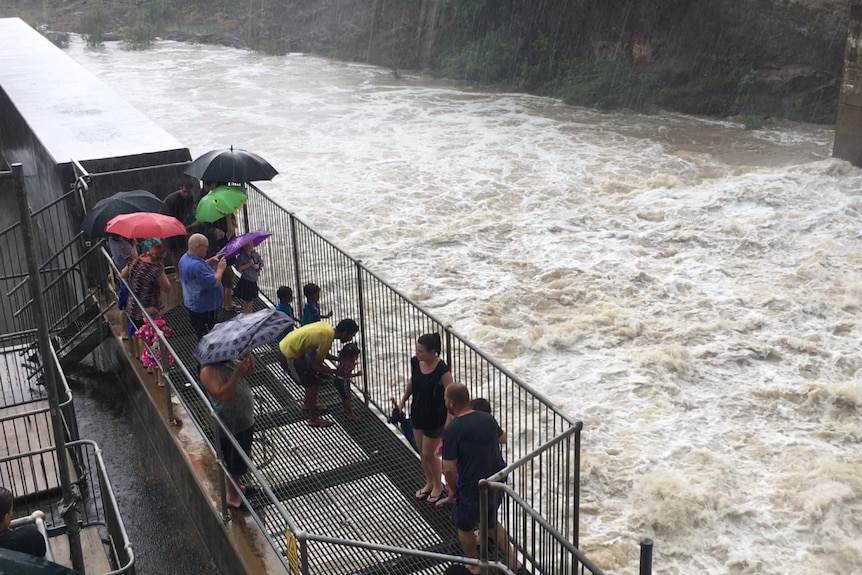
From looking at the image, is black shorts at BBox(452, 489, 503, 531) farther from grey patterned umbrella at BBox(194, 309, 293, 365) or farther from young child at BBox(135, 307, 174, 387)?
young child at BBox(135, 307, 174, 387)

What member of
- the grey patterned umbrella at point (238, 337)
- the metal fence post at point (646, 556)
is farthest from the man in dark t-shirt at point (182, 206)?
the metal fence post at point (646, 556)

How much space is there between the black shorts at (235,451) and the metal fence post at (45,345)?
1.49 meters

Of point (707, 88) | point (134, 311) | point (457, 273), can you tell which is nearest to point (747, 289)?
point (457, 273)

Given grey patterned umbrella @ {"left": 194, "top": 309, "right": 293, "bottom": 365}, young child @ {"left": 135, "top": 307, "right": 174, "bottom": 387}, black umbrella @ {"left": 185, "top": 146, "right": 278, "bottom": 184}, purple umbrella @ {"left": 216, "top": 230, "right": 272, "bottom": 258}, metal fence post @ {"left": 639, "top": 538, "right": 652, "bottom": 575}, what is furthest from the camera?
black umbrella @ {"left": 185, "top": 146, "right": 278, "bottom": 184}

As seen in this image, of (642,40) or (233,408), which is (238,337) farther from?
(642,40)

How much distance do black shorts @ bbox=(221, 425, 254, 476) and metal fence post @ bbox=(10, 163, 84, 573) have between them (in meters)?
1.49

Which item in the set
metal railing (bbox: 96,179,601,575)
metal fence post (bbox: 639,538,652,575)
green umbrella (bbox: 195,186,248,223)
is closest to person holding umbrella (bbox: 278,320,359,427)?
metal railing (bbox: 96,179,601,575)

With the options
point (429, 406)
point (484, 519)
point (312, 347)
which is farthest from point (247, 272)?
point (484, 519)

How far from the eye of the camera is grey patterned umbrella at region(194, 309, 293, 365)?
272 inches

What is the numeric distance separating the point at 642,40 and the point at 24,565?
32.0m

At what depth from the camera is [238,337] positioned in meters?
6.95

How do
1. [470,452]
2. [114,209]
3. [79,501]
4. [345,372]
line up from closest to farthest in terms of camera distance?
[470,452] → [345,372] → [79,501] → [114,209]

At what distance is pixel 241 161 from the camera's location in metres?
10.4

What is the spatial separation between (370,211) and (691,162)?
8.39m
